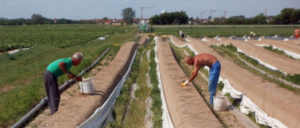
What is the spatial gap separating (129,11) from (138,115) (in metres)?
137

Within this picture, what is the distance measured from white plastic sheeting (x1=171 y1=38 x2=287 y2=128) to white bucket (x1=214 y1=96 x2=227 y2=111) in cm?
55

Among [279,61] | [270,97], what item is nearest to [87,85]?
[270,97]

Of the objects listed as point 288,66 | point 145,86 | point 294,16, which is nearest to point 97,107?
point 145,86

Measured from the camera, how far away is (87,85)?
651 cm

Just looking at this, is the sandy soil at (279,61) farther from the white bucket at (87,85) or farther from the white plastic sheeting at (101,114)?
the white bucket at (87,85)

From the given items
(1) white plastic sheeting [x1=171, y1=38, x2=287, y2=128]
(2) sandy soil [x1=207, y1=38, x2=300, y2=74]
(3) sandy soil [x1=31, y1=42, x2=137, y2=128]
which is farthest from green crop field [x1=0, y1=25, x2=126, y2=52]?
(1) white plastic sheeting [x1=171, y1=38, x2=287, y2=128]

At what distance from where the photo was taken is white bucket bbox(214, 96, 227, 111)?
20.8 feet

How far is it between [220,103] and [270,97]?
3.76 feet

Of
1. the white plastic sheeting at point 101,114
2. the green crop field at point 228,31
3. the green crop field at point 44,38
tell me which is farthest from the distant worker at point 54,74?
the green crop field at point 228,31

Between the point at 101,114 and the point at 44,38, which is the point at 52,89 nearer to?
the point at 101,114

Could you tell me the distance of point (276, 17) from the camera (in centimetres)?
6731

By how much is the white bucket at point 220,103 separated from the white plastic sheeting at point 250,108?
0.55 meters

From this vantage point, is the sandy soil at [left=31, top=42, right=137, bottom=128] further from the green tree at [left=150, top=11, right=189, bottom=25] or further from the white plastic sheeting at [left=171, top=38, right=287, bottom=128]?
the green tree at [left=150, top=11, right=189, bottom=25]

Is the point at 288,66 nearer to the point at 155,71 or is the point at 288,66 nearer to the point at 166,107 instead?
the point at 155,71
